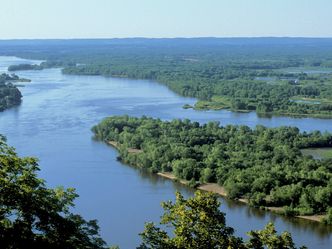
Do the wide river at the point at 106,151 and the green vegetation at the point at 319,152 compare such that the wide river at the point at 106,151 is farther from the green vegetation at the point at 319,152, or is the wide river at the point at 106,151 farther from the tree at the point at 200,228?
the tree at the point at 200,228

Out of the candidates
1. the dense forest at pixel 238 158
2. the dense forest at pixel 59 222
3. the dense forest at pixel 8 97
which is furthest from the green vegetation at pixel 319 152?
the dense forest at pixel 8 97

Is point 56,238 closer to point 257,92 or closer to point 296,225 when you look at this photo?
point 296,225

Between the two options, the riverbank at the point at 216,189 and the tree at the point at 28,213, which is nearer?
the tree at the point at 28,213

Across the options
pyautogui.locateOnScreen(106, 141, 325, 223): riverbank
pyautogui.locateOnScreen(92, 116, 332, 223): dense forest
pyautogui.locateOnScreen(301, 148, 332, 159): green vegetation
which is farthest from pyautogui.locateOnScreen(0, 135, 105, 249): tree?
pyautogui.locateOnScreen(301, 148, 332, 159): green vegetation

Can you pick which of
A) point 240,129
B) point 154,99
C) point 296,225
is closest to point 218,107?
point 154,99

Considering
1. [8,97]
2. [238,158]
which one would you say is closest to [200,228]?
[238,158]

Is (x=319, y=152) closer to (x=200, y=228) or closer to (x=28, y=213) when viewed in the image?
(x=200, y=228)

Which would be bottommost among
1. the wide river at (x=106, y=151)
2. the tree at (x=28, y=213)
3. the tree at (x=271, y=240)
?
the wide river at (x=106, y=151)

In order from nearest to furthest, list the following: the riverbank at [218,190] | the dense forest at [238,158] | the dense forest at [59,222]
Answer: the dense forest at [59,222]
the riverbank at [218,190]
the dense forest at [238,158]
